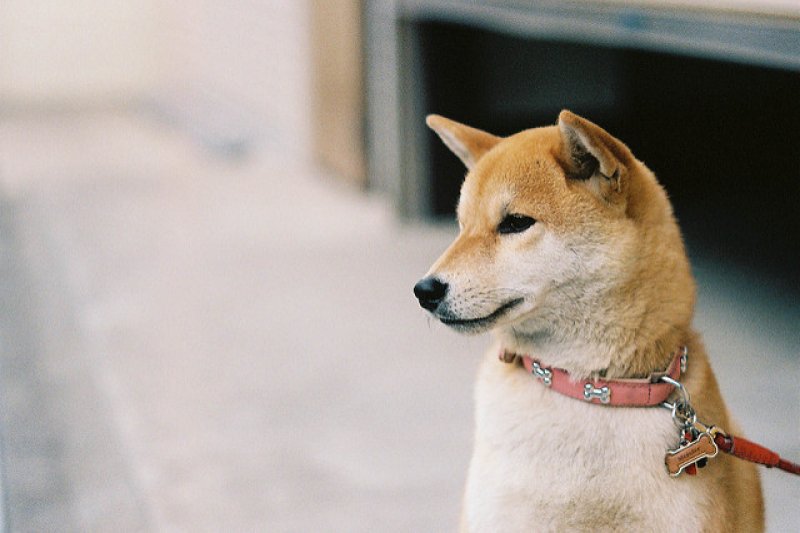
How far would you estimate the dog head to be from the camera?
179cm

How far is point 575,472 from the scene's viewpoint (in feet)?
5.77

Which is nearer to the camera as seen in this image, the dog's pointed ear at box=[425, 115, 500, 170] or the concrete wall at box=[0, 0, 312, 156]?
the dog's pointed ear at box=[425, 115, 500, 170]

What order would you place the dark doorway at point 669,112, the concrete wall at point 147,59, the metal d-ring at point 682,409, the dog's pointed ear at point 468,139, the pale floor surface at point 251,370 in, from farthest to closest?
the concrete wall at point 147,59 < the dark doorway at point 669,112 < the pale floor surface at point 251,370 < the dog's pointed ear at point 468,139 < the metal d-ring at point 682,409

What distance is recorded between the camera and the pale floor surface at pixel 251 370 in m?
2.99

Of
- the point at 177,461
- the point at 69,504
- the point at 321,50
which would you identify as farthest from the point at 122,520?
the point at 321,50

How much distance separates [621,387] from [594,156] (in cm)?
43

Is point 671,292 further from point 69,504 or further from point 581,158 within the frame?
point 69,504

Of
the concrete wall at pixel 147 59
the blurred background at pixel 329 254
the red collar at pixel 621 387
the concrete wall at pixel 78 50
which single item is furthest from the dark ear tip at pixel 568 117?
the concrete wall at pixel 78 50

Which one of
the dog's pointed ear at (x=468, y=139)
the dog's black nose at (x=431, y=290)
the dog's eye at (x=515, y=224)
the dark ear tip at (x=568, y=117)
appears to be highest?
the dark ear tip at (x=568, y=117)

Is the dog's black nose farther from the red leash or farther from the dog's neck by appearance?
the red leash

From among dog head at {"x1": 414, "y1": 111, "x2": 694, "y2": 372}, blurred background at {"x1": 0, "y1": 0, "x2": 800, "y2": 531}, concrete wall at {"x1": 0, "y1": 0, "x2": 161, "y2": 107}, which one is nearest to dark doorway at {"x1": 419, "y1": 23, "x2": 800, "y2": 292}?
blurred background at {"x1": 0, "y1": 0, "x2": 800, "y2": 531}

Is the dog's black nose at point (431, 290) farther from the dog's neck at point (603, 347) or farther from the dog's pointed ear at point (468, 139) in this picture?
the dog's pointed ear at point (468, 139)

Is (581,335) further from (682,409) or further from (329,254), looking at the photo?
(329,254)

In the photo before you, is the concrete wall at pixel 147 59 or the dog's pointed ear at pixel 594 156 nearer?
the dog's pointed ear at pixel 594 156
